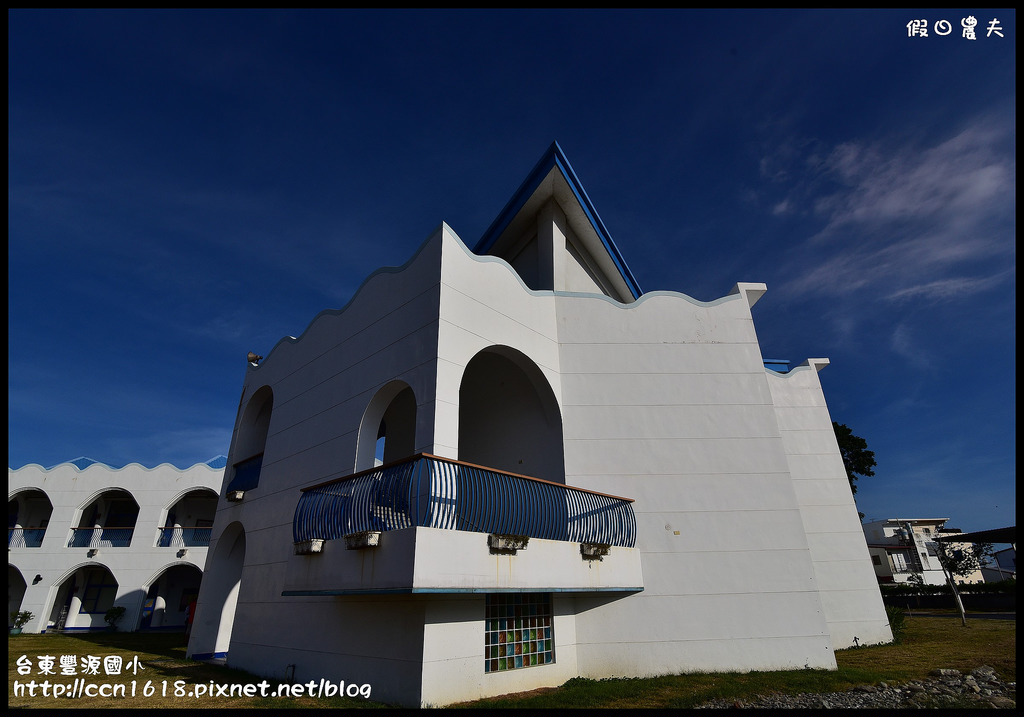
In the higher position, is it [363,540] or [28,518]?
[28,518]

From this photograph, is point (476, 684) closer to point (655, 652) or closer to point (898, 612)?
point (655, 652)

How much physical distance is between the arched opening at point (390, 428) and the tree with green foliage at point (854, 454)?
79.5 ft

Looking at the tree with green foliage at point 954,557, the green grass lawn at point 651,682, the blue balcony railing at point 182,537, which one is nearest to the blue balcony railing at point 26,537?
the blue balcony railing at point 182,537

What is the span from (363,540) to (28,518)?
30.0 meters

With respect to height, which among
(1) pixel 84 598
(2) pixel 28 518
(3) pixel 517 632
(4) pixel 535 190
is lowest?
(3) pixel 517 632

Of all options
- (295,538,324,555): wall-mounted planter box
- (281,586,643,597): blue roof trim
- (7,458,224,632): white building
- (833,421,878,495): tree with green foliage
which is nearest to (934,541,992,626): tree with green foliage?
(833,421,878,495): tree with green foliage

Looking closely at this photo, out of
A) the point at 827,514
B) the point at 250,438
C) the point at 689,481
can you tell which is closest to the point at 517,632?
the point at 689,481

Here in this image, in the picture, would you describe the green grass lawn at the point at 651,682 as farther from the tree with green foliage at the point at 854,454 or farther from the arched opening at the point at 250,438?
the tree with green foliage at the point at 854,454

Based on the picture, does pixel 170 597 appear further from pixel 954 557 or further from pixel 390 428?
pixel 954 557

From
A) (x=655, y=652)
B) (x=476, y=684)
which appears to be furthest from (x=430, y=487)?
(x=655, y=652)

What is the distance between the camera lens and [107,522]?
26.6 meters

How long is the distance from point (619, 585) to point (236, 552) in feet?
35.7

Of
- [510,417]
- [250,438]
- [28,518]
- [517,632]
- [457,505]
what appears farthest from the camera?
[28,518]

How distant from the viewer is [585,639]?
9211 millimetres
